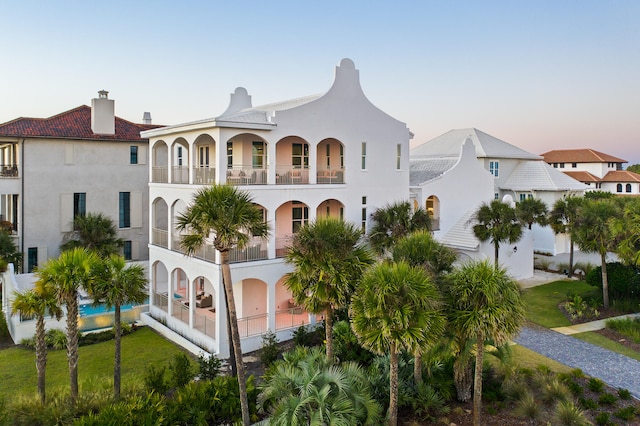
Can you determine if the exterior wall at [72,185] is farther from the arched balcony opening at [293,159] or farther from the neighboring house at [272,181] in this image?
the arched balcony opening at [293,159]

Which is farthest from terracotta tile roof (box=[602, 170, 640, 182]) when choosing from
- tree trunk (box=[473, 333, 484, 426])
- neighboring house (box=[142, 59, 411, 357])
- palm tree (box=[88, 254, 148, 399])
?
palm tree (box=[88, 254, 148, 399])

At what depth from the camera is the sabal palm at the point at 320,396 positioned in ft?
35.2

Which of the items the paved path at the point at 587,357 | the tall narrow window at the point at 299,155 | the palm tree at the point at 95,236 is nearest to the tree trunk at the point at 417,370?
the paved path at the point at 587,357

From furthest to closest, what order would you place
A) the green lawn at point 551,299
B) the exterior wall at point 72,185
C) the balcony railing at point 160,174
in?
the exterior wall at point 72,185 → the balcony railing at point 160,174 → the green lawn at point 551,299

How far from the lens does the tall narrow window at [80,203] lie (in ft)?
104

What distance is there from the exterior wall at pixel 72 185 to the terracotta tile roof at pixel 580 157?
72.0 metres

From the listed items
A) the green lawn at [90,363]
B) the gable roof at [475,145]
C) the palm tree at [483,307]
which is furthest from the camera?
the gable roof at [475,145]

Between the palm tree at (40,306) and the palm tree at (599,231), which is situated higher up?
the palm tree at (599,231)

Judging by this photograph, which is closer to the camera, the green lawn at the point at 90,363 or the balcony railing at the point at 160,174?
the green lawn at the point at 90,363

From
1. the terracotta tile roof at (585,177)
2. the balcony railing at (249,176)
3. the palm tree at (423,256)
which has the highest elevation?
the terracotta tile roof at (585,177)

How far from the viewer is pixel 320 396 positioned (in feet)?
35.9

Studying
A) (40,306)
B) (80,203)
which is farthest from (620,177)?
(40,306)

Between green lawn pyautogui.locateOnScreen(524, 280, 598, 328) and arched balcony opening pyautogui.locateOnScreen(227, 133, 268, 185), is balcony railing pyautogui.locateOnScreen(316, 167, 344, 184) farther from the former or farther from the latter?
green lawn pyautogui.locateOnScreen(524, 280, 598, 328)

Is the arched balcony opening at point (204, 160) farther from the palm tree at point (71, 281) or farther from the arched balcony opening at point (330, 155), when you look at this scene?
the palm tree at point (71, 281)
